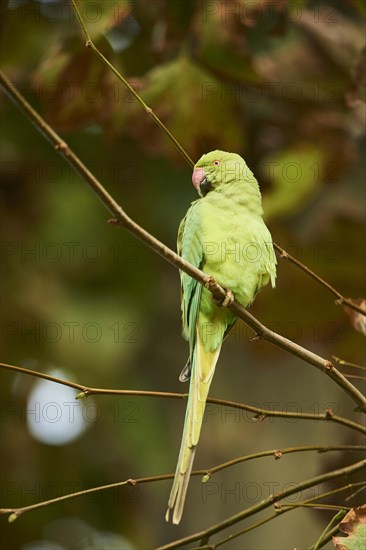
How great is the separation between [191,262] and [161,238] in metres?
2.61

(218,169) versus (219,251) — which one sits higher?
(218,169)

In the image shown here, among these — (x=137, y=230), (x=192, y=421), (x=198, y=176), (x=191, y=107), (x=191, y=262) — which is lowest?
(x=192, y=421)

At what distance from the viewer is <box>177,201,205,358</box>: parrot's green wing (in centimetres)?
244

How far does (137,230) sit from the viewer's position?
1495 millimetres

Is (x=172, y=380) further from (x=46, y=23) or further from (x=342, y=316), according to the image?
(x=46, y=23)

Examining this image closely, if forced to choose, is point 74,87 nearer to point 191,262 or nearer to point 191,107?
point 191,107

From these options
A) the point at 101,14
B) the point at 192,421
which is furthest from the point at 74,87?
the point at 192,421

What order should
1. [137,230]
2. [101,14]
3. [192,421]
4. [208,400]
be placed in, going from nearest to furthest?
[137,230], [208,400], [192,421], [101,14]

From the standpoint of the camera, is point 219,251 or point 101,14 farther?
point 101,14

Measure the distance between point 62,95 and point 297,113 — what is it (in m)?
1.47

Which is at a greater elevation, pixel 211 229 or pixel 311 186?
pixel 311 186

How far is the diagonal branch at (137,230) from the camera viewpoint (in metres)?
1.35

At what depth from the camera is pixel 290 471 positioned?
389cm

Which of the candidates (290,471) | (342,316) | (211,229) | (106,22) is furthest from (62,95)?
(290,471)
